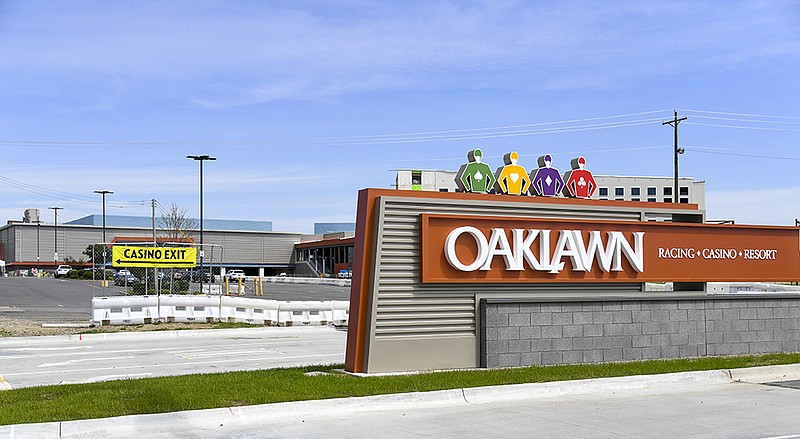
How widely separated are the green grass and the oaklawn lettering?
1.81 metres

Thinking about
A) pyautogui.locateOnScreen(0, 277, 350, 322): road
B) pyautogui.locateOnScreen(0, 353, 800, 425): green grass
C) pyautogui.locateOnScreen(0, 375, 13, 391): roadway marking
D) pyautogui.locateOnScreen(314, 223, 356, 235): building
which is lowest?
pyautogui.locateOnScreen(0, 277, 350, 322): road

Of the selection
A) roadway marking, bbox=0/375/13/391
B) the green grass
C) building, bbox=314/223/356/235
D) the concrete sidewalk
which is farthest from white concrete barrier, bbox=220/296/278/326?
building, bbox=314/223/356/235

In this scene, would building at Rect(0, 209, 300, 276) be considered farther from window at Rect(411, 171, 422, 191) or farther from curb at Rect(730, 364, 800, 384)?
curb at Rect(730, 364, 800, 384)

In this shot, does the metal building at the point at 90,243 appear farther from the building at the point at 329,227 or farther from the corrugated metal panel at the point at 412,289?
the corrugated metal panel at the point at 412,289

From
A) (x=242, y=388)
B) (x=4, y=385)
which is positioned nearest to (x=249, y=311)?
(x=4, y=385)

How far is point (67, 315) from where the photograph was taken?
32531 mm

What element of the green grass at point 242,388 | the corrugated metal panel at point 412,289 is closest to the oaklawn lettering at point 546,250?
the corrugated metal panel at point 412,289

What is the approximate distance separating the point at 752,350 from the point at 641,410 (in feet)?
22.8

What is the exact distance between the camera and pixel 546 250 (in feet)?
50.8

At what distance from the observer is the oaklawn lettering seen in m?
14.8

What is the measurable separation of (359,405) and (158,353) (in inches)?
387

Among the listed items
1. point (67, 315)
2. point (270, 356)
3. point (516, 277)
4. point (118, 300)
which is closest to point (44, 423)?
point (516, 277)

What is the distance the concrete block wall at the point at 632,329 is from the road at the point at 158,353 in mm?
4135

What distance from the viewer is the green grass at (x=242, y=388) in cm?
1050
